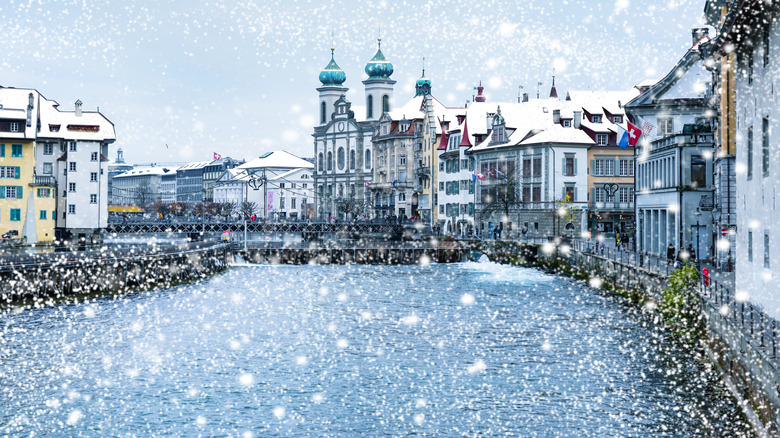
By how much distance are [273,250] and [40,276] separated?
43360mm

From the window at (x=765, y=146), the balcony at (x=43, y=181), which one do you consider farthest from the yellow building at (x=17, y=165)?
the window at (x=765, y=146)

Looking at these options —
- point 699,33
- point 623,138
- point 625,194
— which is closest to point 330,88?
point 625,194

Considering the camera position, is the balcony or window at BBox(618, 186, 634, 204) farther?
the balcony

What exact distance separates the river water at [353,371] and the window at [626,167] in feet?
146

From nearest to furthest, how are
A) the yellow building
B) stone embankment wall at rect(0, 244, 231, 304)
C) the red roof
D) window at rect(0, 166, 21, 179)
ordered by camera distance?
stone embankment wall at rect(0, 244, 231, 304)
the yellow building
window at rect(0, 166, 21, 179)
the red roof

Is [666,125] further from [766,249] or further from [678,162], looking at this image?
[766,249]

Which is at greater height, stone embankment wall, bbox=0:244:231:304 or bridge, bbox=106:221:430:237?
bridge, bbox=106:221:430:237

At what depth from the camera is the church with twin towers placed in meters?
178

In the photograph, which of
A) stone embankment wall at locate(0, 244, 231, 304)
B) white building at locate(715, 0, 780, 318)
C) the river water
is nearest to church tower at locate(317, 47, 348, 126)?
stone embankment wall at locate(0, 244, 231, 304)

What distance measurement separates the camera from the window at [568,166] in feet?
328

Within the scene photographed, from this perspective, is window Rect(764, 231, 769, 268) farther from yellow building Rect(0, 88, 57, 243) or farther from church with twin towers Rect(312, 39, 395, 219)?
church with twin towers Rect(312, 39, 395, 219)

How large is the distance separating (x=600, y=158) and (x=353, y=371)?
6989 cm

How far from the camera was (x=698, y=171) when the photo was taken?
62.3 metres

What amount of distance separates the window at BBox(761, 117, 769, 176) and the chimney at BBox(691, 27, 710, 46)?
148 ft
